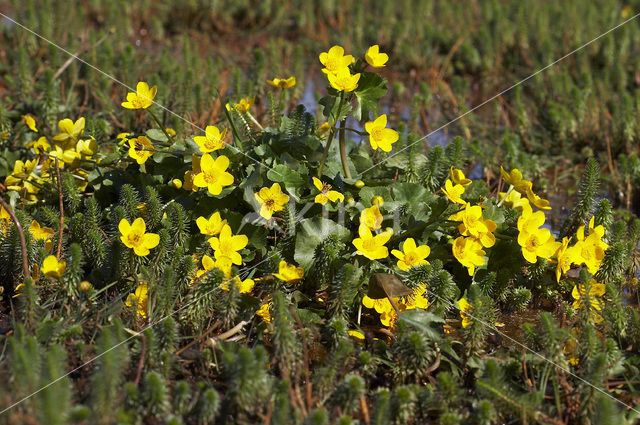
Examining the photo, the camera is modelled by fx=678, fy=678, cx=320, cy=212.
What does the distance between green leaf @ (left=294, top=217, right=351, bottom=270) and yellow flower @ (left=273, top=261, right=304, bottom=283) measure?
32 millimetres

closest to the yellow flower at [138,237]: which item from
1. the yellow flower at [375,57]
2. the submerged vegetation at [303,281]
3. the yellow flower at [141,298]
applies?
the submerged vegetation at [303,281]

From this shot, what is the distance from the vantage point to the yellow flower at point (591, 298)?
252cm

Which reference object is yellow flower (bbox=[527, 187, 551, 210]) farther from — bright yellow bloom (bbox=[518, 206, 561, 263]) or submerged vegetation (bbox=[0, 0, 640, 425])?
bright yellow bloom (bbox=[518, 206, 561, 263])

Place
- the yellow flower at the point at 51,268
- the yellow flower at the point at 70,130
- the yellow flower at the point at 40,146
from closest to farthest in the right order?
the yellow flower at the point at 51,268 → the yellow flower at the point at 70,130 → the yellow flower at the point at 40,146

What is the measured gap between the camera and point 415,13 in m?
6.77

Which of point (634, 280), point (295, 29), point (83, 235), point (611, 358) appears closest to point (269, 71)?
point (295, 29)

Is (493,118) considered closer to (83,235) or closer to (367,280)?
(367,280)

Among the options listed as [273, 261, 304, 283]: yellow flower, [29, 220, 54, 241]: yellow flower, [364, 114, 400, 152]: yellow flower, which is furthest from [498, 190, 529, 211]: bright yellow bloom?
[29, 220, 54, 241]: yellow flower

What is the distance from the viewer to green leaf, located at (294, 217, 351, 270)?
8.68 ft

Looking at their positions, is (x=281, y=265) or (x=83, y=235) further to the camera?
(x=83, y=235)

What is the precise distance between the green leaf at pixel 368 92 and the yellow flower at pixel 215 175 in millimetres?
555

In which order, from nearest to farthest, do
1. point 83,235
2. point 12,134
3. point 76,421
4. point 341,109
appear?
point 76,421, point 341,109, point 83,235, point 12,134

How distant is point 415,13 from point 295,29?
121cm

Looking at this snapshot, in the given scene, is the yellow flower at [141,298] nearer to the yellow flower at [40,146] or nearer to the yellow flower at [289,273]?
the yellow flower at [289,273]
